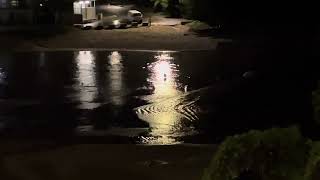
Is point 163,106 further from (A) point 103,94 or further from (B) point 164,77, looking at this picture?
(B) point 164,77

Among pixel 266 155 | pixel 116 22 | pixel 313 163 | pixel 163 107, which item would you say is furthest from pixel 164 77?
pixel 116 22

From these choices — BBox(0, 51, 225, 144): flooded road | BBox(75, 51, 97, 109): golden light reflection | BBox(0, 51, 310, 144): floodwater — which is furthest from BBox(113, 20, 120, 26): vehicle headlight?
BBox(0, 51, 310, 144): floodwater

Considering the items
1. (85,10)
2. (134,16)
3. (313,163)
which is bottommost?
(134,16)

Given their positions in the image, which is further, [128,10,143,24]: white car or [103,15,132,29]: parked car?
[128,10,143,24]: white car

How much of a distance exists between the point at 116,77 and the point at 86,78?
2.75 feet

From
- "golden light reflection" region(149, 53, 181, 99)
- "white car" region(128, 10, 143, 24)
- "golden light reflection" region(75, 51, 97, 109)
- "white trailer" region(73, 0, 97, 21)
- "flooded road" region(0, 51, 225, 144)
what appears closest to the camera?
"flooded road" region(0, 51, 225, 144)

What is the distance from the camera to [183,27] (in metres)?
40.6

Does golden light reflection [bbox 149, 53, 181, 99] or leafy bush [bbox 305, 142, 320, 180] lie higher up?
leafy bush [bbox 305, 142, 320, 180]

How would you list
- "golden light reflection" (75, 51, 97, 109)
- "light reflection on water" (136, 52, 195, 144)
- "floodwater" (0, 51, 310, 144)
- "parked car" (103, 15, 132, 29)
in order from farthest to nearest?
"parked car" (103, 15, 132, 29)
"golden light reflection" (75, 51, 97, 109)
"floodwater" (0, 51, 310, 144)
"light reflection on water" (136, 52, 195, 144)

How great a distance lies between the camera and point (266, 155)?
4.68 metres

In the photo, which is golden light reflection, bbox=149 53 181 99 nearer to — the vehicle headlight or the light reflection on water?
the light reflection on water

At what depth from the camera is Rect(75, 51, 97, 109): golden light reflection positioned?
51.1 feet

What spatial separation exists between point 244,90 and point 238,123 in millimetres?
4029

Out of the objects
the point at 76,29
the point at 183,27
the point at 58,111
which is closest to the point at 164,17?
the point at 183,27
